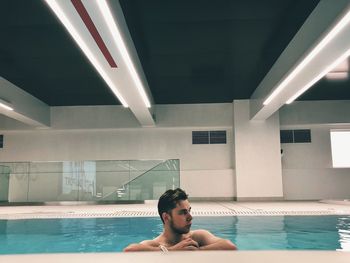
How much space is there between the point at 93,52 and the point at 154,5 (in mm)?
1559

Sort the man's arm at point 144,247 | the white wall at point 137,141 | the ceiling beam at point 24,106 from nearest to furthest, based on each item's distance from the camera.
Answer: the man's arm at point 144,247 < the ceiling beam at point 24,106 < the white wall at point 137,141

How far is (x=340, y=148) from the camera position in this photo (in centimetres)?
1563

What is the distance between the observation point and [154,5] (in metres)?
6.68

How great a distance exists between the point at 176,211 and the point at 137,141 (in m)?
13.5

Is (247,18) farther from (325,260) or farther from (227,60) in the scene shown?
(325,260)

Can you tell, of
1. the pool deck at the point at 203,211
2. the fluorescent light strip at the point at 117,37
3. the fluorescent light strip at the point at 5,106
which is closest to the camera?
the fluorescent light strip at the point at 117,37

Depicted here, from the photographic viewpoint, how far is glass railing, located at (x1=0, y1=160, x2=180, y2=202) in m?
13.8

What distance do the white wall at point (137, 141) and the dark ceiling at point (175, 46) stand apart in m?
1.76

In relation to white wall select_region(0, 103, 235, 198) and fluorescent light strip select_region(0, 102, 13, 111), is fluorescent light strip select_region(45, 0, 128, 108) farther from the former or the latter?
white wall select_region(0, 103, 235, 198)

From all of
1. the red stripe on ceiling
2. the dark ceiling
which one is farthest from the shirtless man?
the dark ceiling

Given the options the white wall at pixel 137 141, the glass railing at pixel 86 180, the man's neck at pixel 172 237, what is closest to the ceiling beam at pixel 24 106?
the white wall at pixel 137 141

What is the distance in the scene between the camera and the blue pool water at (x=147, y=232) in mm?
4954

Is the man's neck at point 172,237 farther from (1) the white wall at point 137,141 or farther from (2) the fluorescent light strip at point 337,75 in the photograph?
(1) the white wall at point 137,141

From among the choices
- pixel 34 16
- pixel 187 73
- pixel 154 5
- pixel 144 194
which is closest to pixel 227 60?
pixel 187 73
